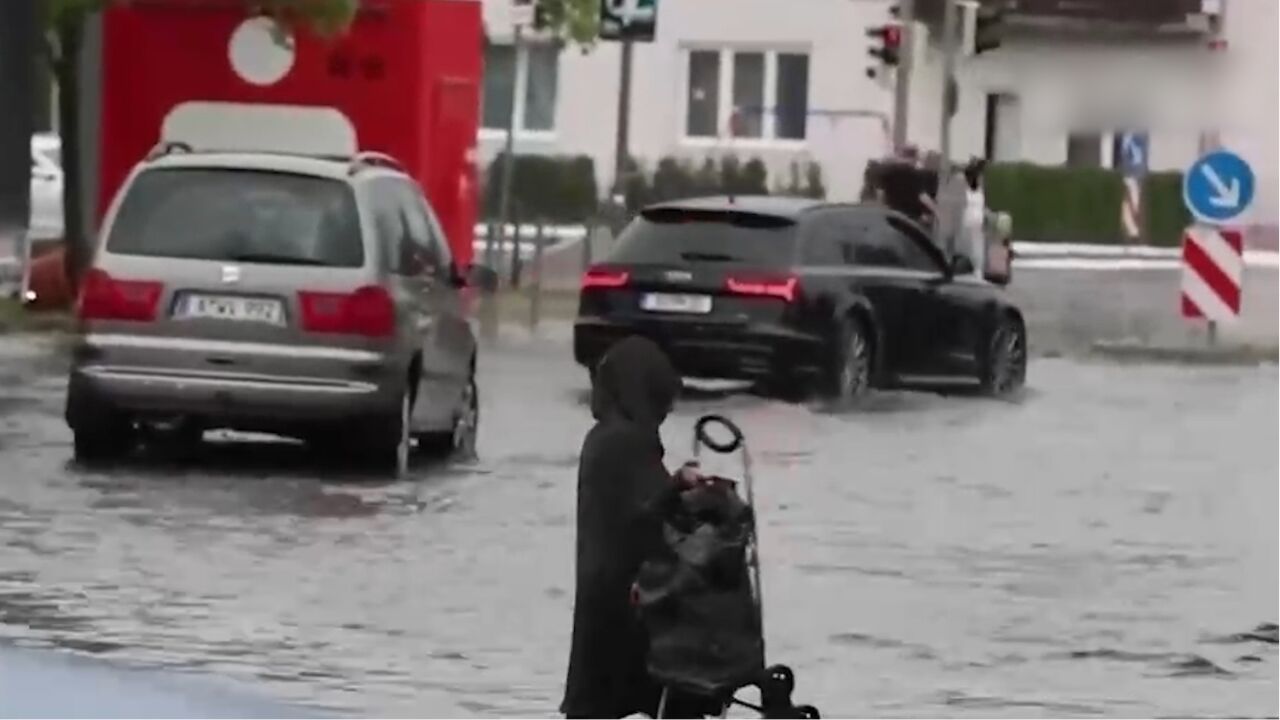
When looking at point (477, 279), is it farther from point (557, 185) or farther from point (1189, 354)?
point (557, 185)

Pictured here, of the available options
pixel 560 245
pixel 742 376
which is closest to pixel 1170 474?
pixel 742 376

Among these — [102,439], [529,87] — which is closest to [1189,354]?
[102,439]

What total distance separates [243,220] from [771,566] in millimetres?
3919

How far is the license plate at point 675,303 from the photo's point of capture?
87.3 ft

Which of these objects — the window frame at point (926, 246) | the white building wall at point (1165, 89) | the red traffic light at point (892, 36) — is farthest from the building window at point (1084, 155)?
the window frame at point (926, 246)

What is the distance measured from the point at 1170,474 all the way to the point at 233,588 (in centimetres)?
861

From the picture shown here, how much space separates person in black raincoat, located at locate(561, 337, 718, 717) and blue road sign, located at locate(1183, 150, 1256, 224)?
25779 mm

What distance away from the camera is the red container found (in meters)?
30.6

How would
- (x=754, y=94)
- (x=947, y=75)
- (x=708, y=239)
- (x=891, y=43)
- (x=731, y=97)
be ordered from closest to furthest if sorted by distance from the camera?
(x=708, y=239) → (x=947, y=75) → (x=891, y=43) → (x=731, y=97) → (x=754, y=94)

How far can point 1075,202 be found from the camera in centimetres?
6209

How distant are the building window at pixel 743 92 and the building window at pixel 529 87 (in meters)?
2.43

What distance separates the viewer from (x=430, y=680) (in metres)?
12.5

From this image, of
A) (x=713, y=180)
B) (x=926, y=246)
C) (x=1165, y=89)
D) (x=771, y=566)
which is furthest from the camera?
(x=713, y=180)

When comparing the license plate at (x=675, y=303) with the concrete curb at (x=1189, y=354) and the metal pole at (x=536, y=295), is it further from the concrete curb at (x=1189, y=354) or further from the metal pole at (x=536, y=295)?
the metal pole at (x=536, y=295)
